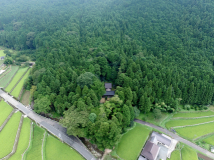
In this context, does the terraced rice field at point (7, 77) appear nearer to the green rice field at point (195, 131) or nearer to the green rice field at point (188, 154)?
the green rice field at point (188, 154)

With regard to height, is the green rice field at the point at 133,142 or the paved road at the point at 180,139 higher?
the green rice field at the point at 133,142

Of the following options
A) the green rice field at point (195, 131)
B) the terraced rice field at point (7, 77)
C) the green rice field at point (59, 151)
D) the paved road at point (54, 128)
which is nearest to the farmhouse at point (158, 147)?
the green rice field at point (195, 131)

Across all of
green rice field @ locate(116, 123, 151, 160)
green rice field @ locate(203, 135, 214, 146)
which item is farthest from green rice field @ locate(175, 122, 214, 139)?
green rice field @ locate(116, 123, 151, 160)

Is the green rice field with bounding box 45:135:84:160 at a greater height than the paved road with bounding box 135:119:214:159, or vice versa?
the green rice field with bounding box 45:135:84:160

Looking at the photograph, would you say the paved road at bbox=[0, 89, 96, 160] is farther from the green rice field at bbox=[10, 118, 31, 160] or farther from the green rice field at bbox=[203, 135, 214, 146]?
the green rice field at bbox=[203, 135, 214, 146]

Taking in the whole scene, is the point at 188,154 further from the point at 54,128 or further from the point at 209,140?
the point at 54,128

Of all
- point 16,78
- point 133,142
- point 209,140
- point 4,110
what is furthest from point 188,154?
point 16,78

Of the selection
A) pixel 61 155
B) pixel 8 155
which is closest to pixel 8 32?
pixel 8 155
